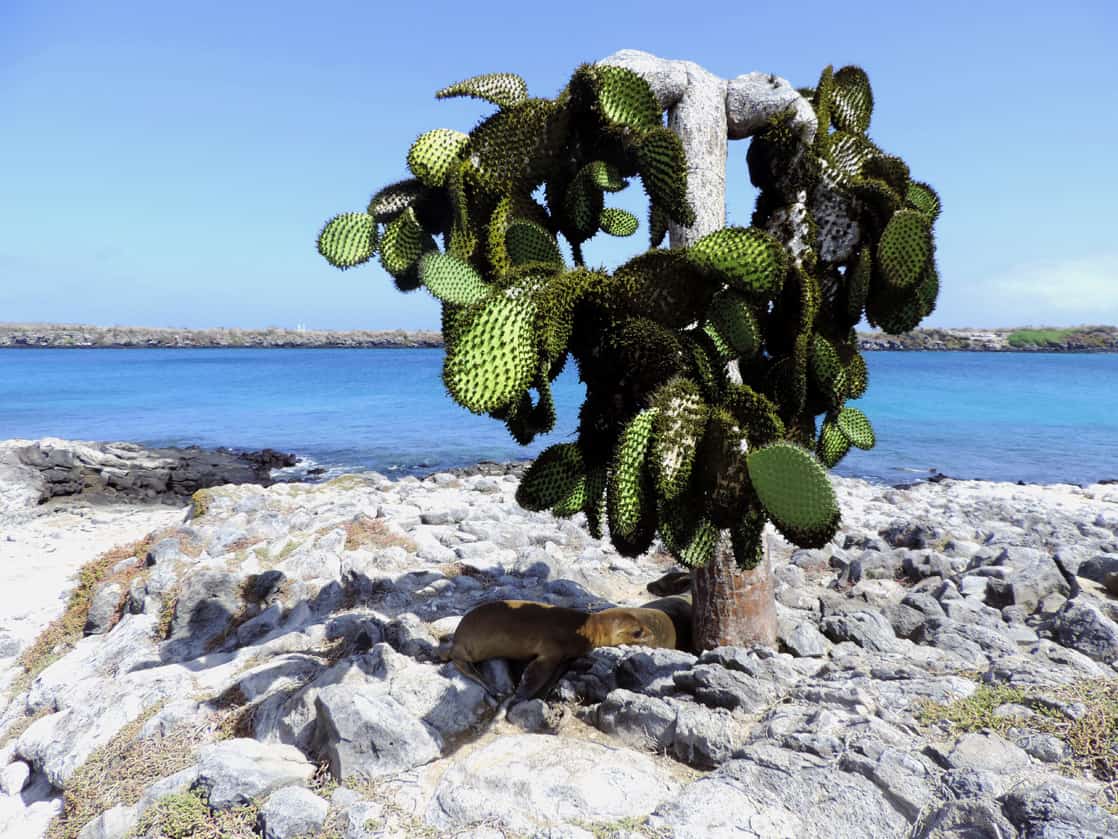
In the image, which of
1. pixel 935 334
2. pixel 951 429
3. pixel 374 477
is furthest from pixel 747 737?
pixel 935 334

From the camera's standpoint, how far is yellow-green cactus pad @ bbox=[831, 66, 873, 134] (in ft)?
15.5

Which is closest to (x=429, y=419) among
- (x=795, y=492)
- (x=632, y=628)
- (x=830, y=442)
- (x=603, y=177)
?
(x=632, y=628)

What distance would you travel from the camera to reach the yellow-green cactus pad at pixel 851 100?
15.5 ft

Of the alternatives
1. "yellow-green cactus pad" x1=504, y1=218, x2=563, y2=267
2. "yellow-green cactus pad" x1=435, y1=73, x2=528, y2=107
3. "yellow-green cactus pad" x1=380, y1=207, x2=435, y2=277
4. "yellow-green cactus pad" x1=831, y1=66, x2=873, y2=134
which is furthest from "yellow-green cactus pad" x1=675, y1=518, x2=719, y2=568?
"yellow-green cactus pad" x1=831, y1=66, x2=873, y2=134

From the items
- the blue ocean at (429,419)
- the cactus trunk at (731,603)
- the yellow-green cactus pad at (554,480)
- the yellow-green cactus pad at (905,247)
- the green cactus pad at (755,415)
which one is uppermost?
the yellow-green cactus pad at (905,247)

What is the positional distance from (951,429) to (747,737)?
88.5 feet

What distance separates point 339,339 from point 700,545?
122383mm

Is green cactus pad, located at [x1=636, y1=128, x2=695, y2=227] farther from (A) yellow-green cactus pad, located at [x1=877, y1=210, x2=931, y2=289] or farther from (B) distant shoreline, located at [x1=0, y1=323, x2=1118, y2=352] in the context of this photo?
(B) distant shoreline, located at [x1=0, y1=323, x2=1118, y2=352]

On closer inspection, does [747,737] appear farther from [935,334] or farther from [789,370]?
[935,334]

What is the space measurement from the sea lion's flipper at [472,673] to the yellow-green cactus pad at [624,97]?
332cm

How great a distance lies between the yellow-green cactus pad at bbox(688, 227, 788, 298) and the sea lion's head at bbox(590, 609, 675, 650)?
2.40 meters

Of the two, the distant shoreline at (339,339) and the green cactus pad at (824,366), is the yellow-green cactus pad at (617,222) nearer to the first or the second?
the green cactus pad at (824,366)

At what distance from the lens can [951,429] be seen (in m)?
27.1

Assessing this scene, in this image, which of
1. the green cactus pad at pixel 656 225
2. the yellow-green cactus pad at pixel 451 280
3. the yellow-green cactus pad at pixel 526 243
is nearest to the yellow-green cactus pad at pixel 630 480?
the yellow-green cactus pad at pixel 451 280
